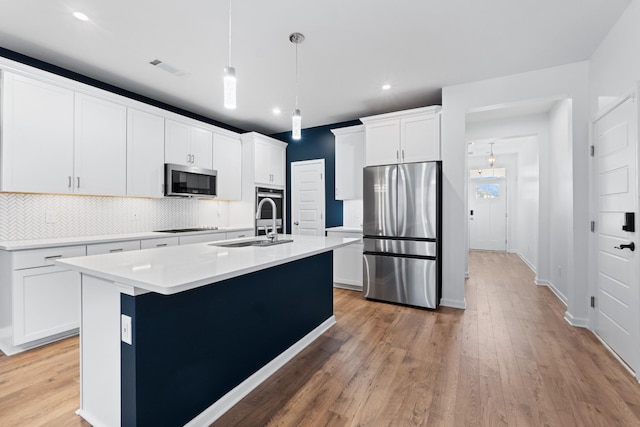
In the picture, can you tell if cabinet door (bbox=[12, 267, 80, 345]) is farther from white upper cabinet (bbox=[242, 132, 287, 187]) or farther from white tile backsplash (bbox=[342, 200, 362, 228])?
white tile backsplash (bbox=[342, 200, 362, 228])

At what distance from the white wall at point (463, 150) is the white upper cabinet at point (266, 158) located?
2.98 meters

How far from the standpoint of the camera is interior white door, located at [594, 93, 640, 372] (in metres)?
2.17

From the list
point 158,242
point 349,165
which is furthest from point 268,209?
point 158,242

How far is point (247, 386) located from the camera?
77.9 inches

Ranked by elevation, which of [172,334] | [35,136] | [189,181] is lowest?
[172,334]

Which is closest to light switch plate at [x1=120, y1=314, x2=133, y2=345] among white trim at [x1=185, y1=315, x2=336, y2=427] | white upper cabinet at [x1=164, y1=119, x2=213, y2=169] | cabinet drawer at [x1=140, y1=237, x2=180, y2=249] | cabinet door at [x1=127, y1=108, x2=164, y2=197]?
white trim at [x1=185, y1=315, x2=336, y2=427]

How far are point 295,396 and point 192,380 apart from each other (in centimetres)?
69

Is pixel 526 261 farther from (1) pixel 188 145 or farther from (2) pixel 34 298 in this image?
(2) pixel 34 298

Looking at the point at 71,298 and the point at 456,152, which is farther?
the point at 456,152

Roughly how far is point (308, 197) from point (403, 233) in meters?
2.23

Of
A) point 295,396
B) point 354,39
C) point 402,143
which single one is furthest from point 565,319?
point 354,39

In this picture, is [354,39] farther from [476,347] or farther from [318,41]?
[476,347]

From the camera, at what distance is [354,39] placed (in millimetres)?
2660

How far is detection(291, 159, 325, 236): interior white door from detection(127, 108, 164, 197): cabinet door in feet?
7.82
